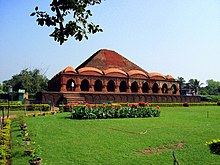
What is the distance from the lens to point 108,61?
35531mm

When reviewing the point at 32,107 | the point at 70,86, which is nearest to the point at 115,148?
the point at 32,107

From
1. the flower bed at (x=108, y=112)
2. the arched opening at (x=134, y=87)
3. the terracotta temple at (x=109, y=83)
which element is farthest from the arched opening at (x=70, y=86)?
the flower bed at (x=108, y=112)

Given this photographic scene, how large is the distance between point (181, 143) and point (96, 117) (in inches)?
299

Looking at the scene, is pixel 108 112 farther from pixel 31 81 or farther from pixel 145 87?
pixel 31 81

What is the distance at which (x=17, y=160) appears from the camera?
5.53 metres

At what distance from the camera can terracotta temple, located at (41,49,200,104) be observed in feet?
93.1

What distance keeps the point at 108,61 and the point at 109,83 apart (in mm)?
3564

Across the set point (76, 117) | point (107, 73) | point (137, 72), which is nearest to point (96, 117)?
point (76, 117)

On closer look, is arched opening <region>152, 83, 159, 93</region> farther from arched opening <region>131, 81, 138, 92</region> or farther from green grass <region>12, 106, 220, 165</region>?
green grass <region>12, 106, 220, 165</region>

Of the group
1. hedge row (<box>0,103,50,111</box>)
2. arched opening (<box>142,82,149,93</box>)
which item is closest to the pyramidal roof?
arched opening (<box>142,82,149,93</box>)

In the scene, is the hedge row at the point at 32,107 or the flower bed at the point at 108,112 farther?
the hedge row at the point at 32,107

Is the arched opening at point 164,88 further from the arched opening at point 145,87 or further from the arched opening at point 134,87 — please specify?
the arched opening at point 134,87

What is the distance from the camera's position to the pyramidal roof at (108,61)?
112 ft

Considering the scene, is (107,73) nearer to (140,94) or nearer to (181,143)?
(140,94)
